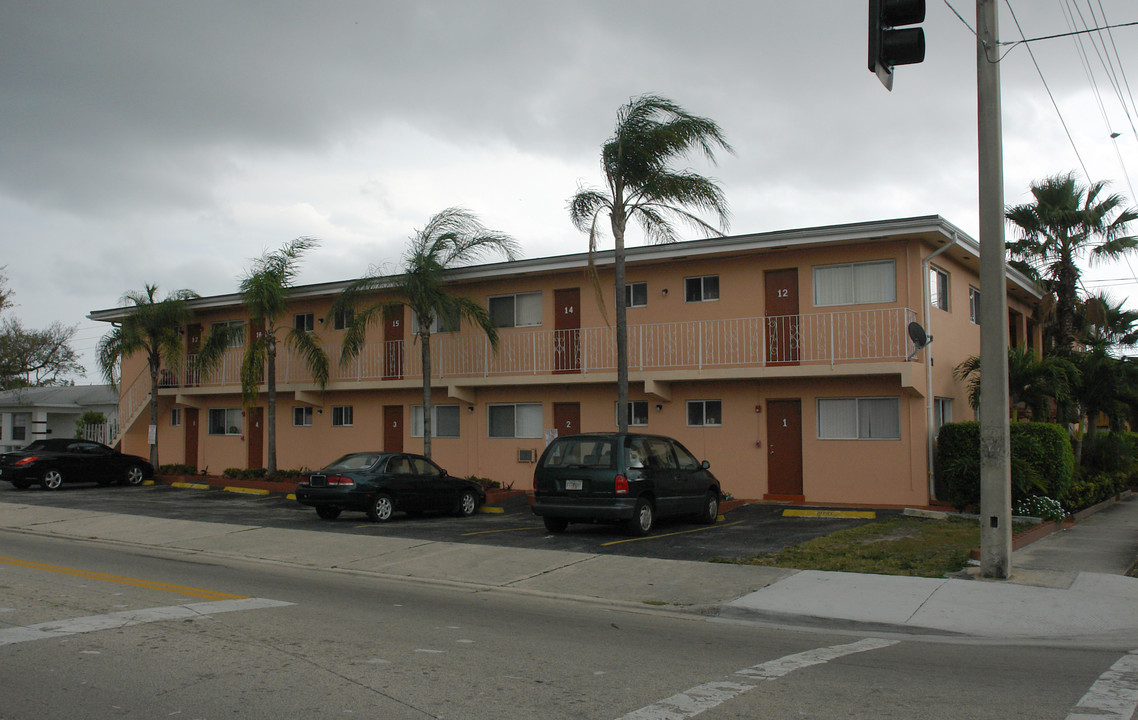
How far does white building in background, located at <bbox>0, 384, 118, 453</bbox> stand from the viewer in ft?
126

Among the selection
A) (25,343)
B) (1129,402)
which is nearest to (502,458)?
(1129,402)

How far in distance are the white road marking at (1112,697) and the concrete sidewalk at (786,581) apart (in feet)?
5.37

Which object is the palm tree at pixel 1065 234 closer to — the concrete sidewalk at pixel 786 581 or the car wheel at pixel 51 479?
the concrete sidewalk at pixel 786 581

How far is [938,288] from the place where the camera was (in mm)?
19516

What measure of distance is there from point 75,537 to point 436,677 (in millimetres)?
11951

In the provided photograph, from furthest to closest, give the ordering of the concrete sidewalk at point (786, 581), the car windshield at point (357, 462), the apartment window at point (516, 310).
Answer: the apartment window at point (516, 310) → the car windshield at point (357, 462) → the concrete sidewalk at point (786, 581)

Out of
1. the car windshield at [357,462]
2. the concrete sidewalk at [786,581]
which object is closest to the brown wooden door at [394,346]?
the car windshield at [357,462]

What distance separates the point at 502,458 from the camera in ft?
75.2

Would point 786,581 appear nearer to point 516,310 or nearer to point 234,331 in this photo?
point 516,310

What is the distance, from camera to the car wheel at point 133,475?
87.8 ft

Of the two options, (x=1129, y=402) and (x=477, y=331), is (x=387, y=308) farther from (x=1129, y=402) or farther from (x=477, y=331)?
(x=1129, y=402)

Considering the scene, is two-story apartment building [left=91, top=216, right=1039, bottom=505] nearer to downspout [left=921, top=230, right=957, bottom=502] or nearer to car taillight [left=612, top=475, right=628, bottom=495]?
downspout [left=921, top=230, right=957, bottom=502]

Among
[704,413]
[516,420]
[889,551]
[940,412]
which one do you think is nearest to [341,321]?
[516,420]

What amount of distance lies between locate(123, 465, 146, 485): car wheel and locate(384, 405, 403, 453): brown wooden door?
7.90 metres
